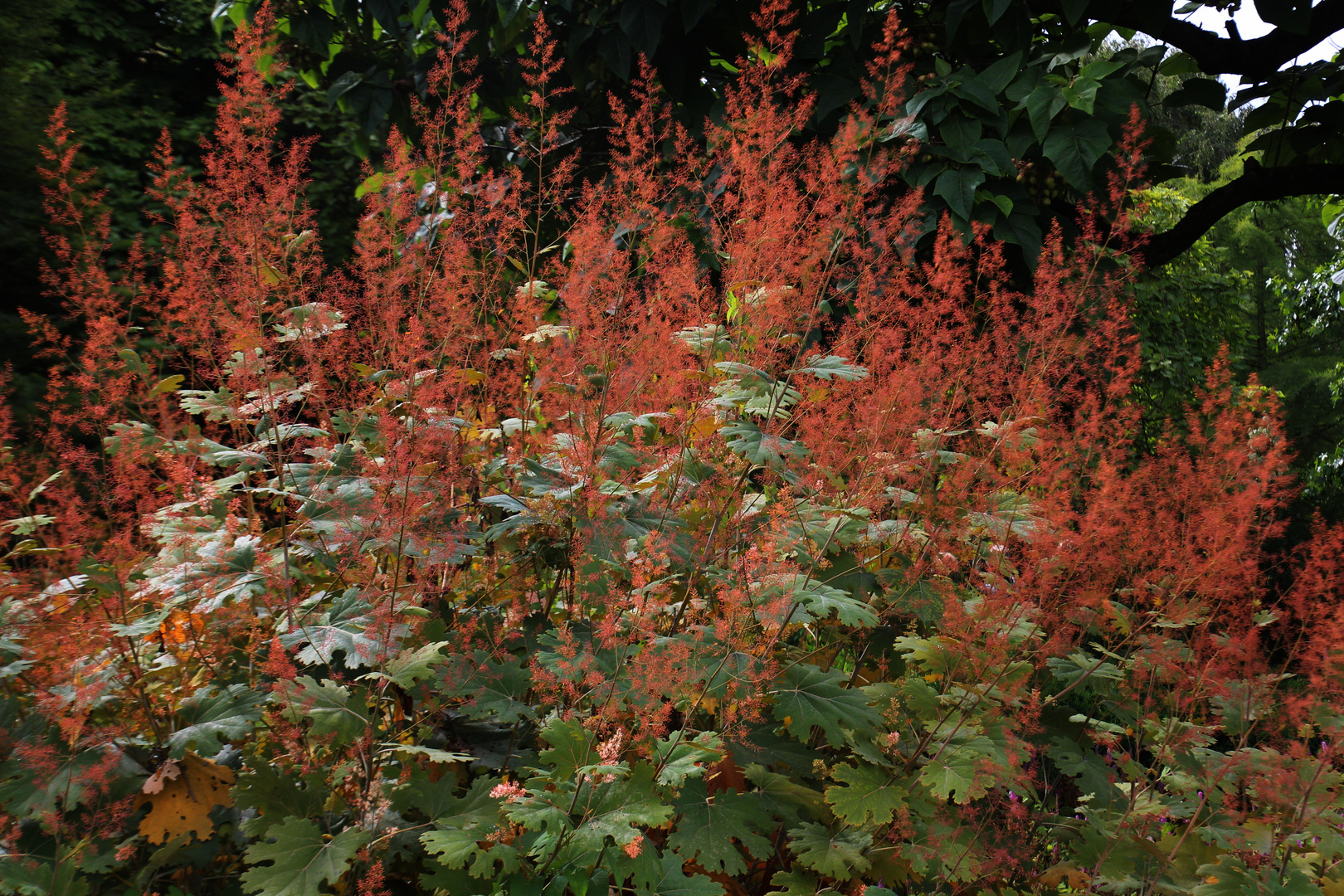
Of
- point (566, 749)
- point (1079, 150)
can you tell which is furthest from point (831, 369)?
point (1079, 150)

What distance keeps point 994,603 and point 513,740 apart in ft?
3.79

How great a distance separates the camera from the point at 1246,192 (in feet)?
13.8

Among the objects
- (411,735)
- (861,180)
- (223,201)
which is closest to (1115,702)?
(861,180)

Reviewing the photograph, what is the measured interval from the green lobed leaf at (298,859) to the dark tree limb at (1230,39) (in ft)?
13.3

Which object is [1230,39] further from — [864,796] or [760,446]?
[864,796]

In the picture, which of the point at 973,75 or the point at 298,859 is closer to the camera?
the point at 298,859

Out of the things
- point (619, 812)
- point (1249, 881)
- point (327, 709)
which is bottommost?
point (1249, 881)

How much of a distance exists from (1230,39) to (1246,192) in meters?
0.78

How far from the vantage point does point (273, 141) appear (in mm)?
2143

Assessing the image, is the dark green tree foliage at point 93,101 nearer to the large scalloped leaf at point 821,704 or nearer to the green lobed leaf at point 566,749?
the green lobed leaf at point 566,749

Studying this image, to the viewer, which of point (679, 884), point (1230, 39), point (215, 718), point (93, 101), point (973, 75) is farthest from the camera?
point (93, 101)

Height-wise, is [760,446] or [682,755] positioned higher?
[760,446]

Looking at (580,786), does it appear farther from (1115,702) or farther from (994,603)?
Result: (1115,702)

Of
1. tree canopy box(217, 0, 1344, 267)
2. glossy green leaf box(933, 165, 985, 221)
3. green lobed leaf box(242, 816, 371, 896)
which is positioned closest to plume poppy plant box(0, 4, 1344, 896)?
green lobed leaf box(242, 816, 371, 896)
